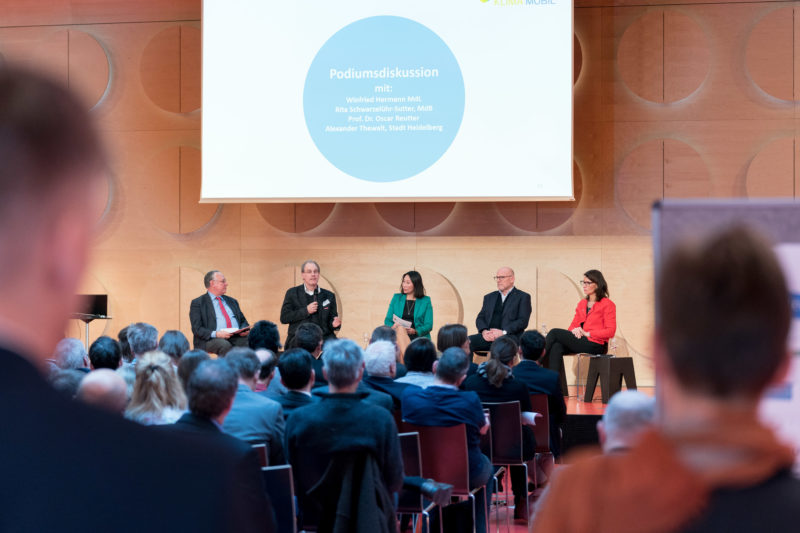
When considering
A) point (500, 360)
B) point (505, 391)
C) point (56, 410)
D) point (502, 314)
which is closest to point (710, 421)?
point (56, 410)

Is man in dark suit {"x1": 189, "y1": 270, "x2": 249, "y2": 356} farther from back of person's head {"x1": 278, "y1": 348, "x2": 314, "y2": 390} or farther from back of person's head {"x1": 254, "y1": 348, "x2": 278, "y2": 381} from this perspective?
back of person's head {"x1": 278, "y1": 348, "x2": 314, "y2": 390}

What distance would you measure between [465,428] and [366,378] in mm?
723

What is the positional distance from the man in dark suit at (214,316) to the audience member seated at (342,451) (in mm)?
5072

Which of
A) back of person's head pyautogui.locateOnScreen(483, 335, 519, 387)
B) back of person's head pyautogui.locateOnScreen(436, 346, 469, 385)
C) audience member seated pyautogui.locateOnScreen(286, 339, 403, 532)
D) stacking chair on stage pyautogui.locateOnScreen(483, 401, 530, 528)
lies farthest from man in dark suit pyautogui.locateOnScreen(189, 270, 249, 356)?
audience member seated pyautogui.locateOnScreen(286, 339, 403, 532)

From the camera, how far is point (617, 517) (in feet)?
2.93

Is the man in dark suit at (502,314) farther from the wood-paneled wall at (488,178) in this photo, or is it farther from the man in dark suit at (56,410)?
the man in dark suit at (56,410)

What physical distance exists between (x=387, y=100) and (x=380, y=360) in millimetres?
5354

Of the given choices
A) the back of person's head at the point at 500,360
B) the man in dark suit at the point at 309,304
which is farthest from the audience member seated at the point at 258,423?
the man in dark suit at the point at 309,304

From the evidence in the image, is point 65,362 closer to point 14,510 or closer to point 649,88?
point 14,510

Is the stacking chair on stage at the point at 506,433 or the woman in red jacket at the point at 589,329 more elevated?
the woman in red jacket at the point at 589,329

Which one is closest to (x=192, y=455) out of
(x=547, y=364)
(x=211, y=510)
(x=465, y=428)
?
(x=211, y=510)

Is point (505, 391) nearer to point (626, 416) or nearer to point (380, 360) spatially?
point (380, 360)

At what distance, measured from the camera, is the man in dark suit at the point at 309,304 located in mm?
9023

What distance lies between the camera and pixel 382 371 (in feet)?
16.1
